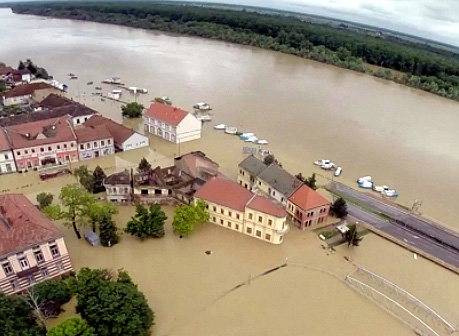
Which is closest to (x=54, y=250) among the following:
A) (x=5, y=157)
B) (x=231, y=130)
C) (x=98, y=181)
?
(x=98, y=181)

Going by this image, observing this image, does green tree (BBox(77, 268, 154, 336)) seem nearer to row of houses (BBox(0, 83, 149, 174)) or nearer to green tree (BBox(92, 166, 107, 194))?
green tree (BBox(92, 166, 107, 194))

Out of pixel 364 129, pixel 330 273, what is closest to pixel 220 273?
pixel 330 273

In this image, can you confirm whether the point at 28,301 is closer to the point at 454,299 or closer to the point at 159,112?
the point at 454,299

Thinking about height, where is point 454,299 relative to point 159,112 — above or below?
below

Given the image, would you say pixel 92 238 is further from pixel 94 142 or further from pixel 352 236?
pixel 352 236

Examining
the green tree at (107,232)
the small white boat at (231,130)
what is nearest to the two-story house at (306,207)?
the green tree at (107,232)

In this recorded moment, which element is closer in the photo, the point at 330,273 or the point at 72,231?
the point at 330,273

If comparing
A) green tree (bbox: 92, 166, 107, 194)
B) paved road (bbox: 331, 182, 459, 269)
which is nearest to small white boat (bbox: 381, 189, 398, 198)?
paved road (bbox: 331, 182, 459, 269)

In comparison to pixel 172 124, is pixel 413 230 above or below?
below
